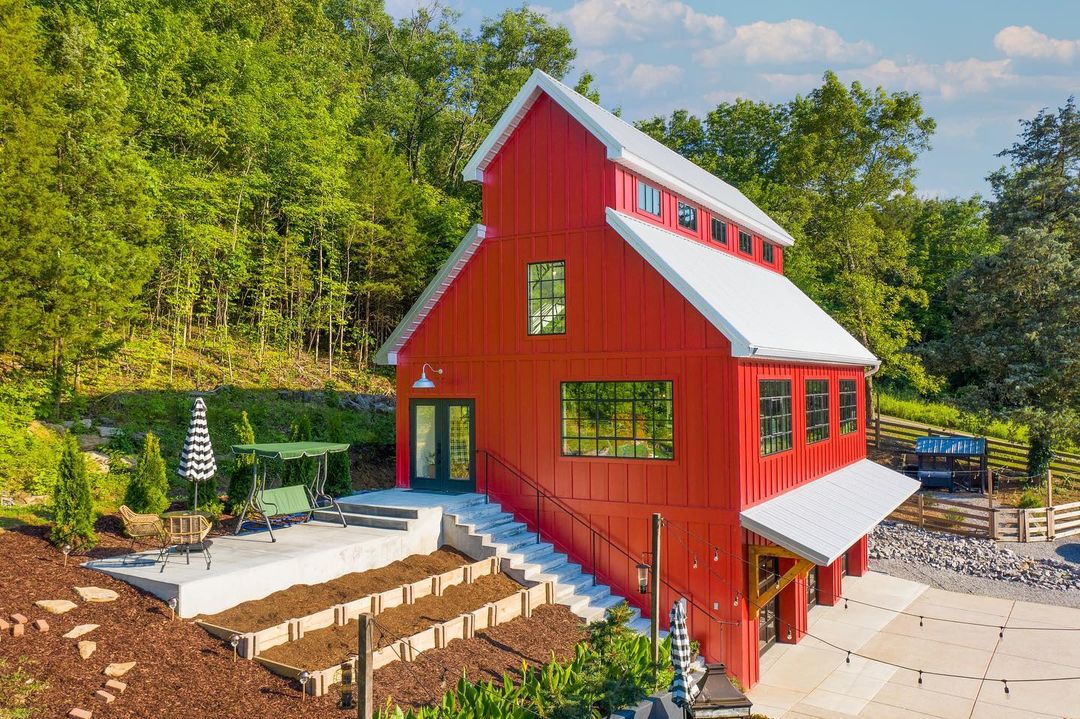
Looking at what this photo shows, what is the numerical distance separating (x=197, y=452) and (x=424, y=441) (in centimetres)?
533

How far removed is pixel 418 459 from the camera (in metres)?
16.3

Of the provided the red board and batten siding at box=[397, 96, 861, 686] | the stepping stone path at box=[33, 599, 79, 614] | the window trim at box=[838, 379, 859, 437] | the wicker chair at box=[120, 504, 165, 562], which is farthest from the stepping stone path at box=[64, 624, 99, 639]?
the window trim at box=[838, 379, 859, 437]

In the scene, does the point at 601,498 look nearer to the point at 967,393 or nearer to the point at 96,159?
the point at 96,159

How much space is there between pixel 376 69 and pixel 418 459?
31.3 m

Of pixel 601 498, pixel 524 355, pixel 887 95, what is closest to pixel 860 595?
pixel 601 498

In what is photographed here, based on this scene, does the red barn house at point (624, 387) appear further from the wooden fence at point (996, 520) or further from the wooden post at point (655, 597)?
the wooden fence at point (996, 520)

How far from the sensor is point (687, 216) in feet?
55.3

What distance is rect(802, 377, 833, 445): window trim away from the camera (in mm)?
16078

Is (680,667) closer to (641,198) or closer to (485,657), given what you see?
(485,657)

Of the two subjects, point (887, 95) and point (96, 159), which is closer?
point (96, 159)

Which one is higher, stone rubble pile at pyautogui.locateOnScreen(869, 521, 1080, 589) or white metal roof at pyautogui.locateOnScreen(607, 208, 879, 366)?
white metal roof at pyautogui.locateOnScreen(607, 208, 879, 366)

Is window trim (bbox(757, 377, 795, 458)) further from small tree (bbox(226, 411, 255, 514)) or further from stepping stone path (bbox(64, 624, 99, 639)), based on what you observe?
stepping stone path (bbox(64, 624, 99, 639))

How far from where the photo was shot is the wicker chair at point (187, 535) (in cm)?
1033

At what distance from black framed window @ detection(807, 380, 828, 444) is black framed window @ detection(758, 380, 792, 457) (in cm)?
153
